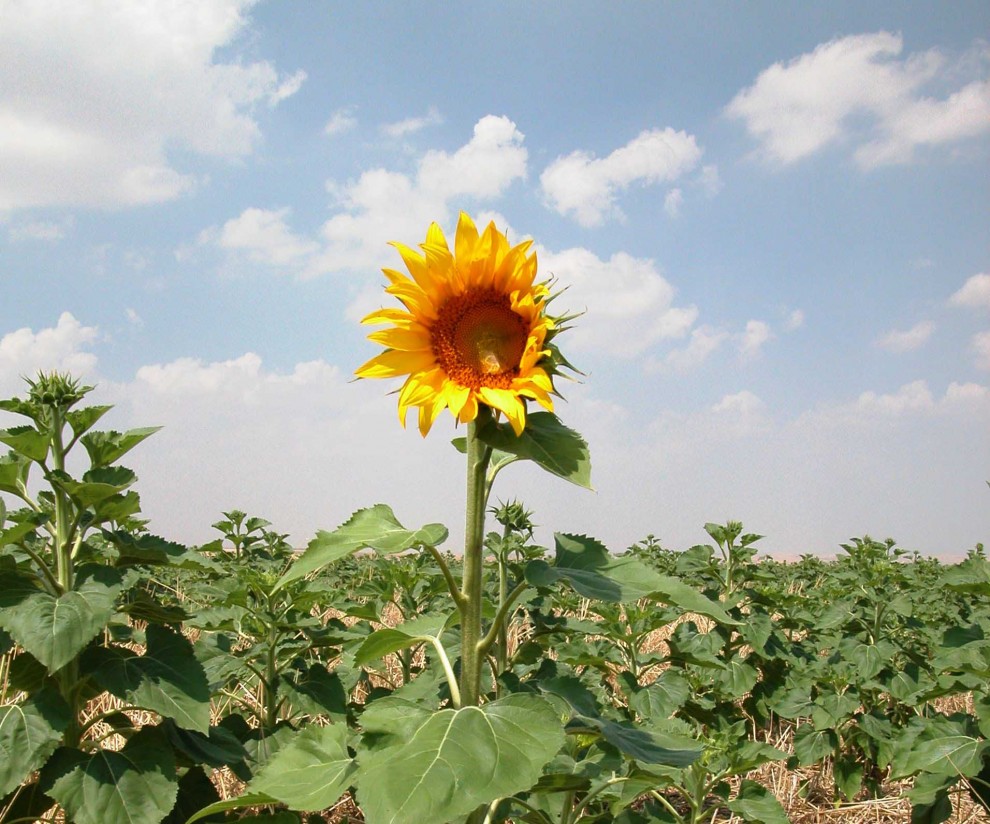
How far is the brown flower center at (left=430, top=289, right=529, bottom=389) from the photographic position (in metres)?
2.29

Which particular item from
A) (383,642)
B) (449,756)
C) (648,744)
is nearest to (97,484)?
(383,642)

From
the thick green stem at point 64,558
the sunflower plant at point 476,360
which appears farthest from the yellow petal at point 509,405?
the thick green stem at point 64,558

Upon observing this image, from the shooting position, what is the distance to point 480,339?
2381mm

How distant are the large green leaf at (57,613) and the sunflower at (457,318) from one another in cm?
125

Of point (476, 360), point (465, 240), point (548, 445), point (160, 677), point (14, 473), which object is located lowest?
point (160, 677)

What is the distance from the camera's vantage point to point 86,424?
3.28 metres

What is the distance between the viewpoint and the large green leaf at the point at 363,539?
207 cm

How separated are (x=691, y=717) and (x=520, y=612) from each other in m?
1.28

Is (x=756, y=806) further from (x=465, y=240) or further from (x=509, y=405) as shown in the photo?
(x=465, y=240)

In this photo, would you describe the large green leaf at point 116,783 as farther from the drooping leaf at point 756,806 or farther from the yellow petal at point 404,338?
the drooping leaf at point 756,806

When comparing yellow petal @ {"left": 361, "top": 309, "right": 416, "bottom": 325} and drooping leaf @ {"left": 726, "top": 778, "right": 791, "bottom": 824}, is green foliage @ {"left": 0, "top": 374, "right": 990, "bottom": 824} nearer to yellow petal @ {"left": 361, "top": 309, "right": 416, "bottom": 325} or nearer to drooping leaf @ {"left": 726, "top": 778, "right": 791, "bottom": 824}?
drooping leaf @ {"left": 726, "top": 778, "right": 791, "bottom": 824}

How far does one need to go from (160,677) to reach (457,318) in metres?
1.63

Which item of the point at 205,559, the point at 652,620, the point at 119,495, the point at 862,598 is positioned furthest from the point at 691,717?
the point at 119,495

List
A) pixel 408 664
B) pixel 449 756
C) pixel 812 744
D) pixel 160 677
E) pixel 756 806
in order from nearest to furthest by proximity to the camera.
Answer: pixel 449 756 → pixel 160 677 → pixel 756 806 → pixel 408 664 → pixel 812 744
